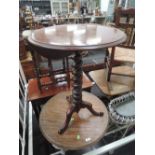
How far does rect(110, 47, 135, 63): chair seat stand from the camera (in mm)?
1703

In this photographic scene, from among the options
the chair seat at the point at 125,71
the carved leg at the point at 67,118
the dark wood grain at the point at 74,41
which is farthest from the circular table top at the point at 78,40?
the chair seat at the point at 125,71

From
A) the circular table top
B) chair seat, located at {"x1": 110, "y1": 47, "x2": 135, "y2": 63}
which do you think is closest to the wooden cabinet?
chair seat, located at {"x1": 110, "y1": 47, "x2": 135, "y2": 63}

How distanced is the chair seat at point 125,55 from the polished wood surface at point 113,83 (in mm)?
257

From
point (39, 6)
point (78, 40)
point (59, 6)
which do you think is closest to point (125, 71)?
point (78, 40)

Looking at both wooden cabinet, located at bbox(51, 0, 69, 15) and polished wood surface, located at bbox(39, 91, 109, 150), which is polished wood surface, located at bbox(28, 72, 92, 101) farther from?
wooden cabinet, located at bbox(51, 0, 69, 15)

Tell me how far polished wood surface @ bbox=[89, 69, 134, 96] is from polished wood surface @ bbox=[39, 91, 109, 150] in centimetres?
41

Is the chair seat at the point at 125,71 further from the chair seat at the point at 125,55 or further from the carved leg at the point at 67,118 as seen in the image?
the carved leg at the point at 67,118

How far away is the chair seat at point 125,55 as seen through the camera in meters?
1.70

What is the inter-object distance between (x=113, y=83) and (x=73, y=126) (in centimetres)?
87

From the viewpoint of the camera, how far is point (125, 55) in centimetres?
179

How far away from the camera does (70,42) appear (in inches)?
25.8
